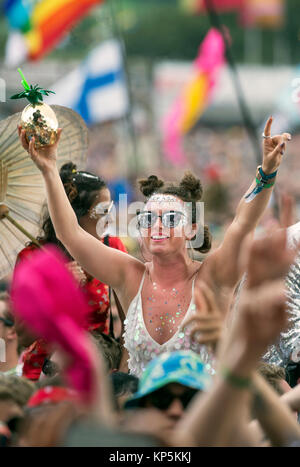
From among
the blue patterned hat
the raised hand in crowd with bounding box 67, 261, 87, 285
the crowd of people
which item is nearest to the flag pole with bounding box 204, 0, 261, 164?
the crowd of people

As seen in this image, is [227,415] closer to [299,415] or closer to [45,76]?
[299,415]

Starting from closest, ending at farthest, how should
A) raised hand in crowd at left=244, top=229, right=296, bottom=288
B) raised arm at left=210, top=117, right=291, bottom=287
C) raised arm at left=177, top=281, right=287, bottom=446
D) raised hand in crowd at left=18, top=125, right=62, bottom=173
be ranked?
raised arm at left=177, top=281, right=287, bottom=446, raised hand in crowd at left=244, top=229, right=296, bottom=288, raised arm at left=210, top=117, right=291, bottom=287, raised hand in crowd at left=18, top=125, right=62, bottom=173

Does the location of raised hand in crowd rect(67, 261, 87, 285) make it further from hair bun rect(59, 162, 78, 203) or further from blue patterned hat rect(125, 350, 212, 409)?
blue patterned hat rect(125, 350, 212, 409)

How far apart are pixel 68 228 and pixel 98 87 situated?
6.78m

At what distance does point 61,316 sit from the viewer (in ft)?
5.80

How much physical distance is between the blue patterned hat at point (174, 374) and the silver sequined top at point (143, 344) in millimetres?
791

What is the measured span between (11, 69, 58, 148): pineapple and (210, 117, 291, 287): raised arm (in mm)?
765

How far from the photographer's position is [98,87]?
384 inches

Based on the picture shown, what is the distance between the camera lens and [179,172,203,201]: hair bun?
3.46 meters

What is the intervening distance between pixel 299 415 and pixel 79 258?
39.9 inches

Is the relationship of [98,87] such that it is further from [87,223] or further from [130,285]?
[130,285]

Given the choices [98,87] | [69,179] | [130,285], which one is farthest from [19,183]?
[98,87]
